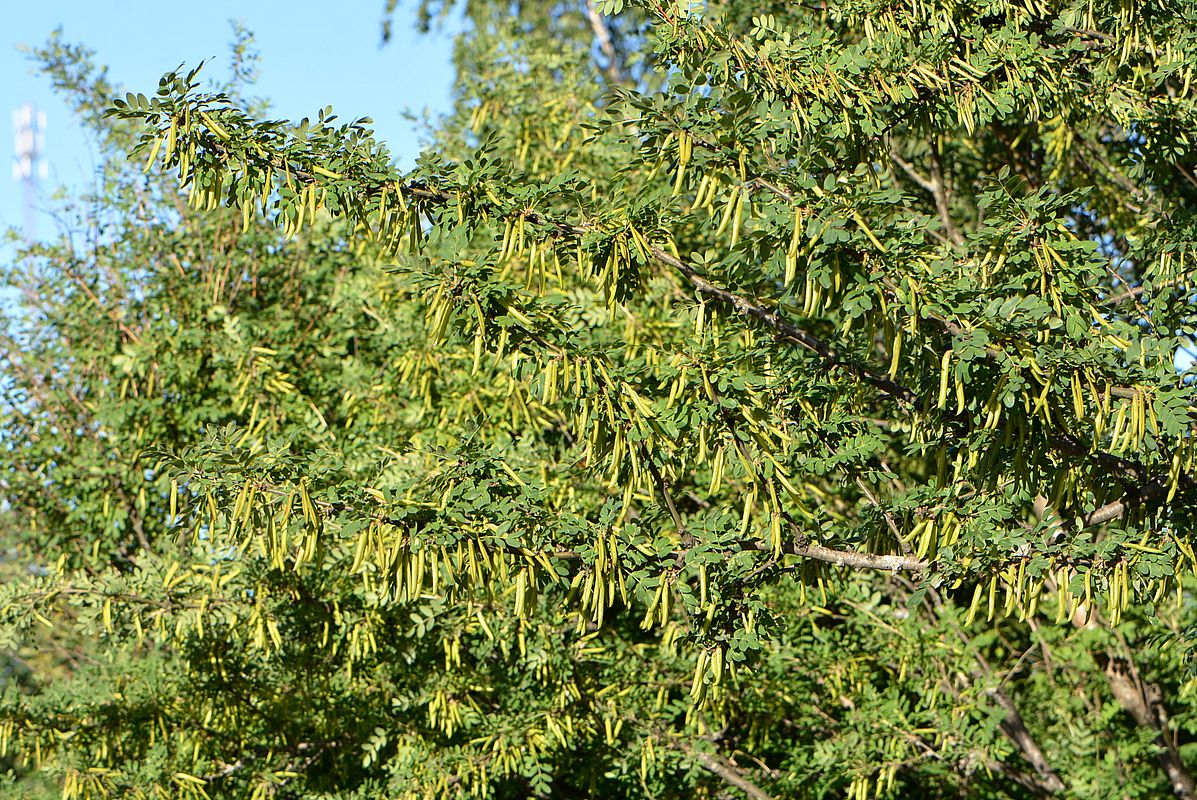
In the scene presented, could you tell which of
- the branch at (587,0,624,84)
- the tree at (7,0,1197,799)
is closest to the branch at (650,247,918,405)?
the tree at (7,0,1197,799)

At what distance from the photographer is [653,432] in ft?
10.2

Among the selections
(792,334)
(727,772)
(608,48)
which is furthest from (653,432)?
(608,48)

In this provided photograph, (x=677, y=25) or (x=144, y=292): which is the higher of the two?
(x=677, y=25)

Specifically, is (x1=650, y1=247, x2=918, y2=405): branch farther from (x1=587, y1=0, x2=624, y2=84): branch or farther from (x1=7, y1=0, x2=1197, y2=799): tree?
(x1=587, y1=0, x2=624, y2=84): branch

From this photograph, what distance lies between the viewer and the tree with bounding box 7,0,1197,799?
302 centimetres

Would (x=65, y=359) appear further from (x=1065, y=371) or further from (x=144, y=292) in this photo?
(x=1065, y=371)

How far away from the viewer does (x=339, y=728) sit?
5.32 m

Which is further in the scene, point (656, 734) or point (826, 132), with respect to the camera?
point (656, 734)

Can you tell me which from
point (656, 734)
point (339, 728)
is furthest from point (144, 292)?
point (656, 734)

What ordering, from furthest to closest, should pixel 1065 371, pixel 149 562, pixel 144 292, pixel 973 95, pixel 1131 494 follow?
pixel 144 292
pixel 149 562
pixel 973 95
pixel 1131 494
pixel 1065 371

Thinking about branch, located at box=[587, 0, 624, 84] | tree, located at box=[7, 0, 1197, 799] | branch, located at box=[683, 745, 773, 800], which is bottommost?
branch, located at box=[683, 745, 773, 800]

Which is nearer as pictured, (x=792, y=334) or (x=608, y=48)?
(x=792, y=334)

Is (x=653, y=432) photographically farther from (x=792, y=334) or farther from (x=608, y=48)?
(x=608, y=48)

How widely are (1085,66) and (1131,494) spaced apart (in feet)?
5.27
